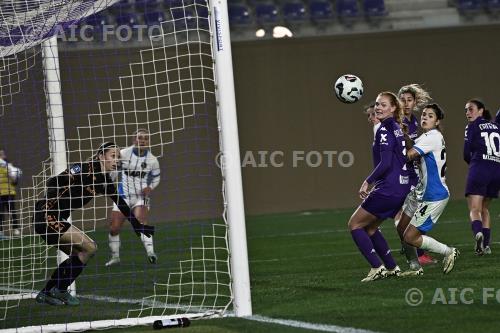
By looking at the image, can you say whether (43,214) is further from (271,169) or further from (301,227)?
(271,169)

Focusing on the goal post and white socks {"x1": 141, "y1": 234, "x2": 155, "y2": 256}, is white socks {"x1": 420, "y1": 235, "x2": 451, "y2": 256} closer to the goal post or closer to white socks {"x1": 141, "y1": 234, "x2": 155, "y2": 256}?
the goal post

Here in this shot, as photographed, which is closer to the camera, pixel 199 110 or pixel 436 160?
pixel 436 160

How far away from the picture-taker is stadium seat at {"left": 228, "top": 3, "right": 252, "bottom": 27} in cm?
2484

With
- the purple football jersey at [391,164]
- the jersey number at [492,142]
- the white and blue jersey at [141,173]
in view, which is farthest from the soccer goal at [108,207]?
the jersey number at [492,142]

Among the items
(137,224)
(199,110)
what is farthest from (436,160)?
(199,110)

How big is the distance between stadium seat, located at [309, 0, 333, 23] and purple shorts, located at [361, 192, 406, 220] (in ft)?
53.1

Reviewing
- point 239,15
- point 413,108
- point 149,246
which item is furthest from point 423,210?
point 239,15

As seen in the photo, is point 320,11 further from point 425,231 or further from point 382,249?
point 382,249

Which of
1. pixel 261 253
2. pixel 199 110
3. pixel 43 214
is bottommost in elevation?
pixel 261 253

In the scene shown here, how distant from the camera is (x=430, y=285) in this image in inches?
356

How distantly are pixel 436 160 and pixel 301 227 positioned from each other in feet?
27.2

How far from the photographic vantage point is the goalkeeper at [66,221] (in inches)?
374

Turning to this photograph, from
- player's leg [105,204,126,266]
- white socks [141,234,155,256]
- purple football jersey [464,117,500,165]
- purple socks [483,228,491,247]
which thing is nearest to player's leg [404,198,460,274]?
purple socks [483,228,491,247]

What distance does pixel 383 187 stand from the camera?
378 inches
